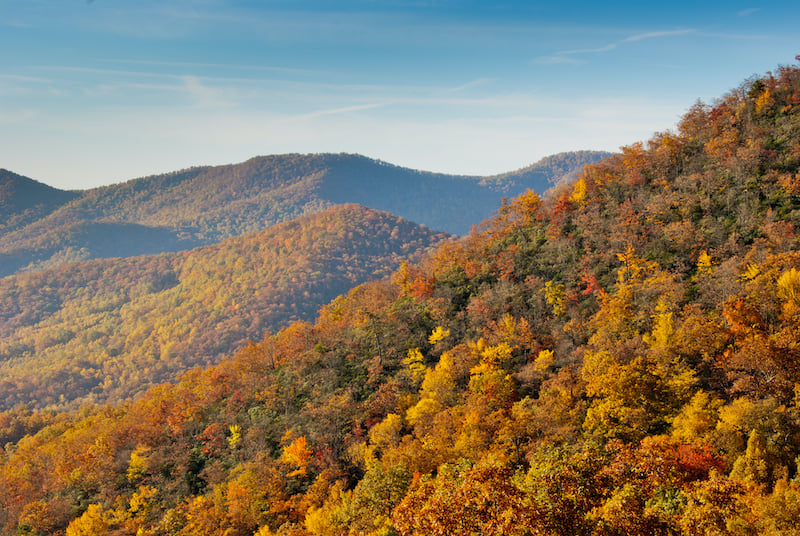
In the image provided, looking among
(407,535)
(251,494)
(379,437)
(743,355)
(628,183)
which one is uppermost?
(628,183)

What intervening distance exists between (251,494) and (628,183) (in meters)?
81.9

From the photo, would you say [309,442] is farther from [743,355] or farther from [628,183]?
[628,183]

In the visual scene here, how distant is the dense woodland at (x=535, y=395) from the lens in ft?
71.3

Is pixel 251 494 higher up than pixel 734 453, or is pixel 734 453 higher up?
pixel 734 453

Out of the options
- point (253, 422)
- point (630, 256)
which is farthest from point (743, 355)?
point (253, 422)

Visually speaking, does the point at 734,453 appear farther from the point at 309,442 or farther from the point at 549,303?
the point at 309,442

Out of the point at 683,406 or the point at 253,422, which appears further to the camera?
the point at 253,422

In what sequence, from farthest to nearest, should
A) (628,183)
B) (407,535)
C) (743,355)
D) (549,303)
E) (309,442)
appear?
(628,183)
(549,303)
(309,442)
(743,355)
(407,535)

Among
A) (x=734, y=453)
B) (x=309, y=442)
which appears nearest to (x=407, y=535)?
(x=734, y=453)

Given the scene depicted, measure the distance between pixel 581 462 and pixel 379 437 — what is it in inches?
1646

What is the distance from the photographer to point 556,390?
51750 mm

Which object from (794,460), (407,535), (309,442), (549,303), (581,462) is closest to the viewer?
(407,535)

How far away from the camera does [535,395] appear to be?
200ft

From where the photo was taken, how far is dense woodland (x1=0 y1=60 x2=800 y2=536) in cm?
2172
